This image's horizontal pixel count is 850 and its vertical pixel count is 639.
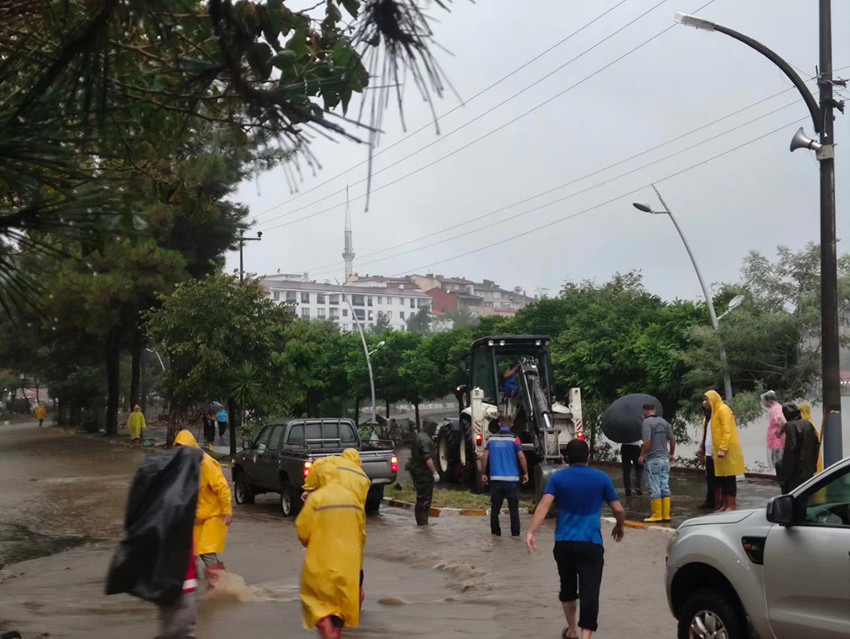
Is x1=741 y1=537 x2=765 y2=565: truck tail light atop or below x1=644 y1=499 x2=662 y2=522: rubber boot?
atop

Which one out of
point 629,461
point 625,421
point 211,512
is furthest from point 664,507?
point 211,512

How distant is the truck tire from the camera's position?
17.8 meters

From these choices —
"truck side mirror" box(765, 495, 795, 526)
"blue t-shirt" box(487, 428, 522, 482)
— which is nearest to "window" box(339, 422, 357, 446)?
"blue t-shirt" box(487, 428, 522, 482)

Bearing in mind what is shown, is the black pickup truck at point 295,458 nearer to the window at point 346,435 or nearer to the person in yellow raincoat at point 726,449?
the window at point 346,435

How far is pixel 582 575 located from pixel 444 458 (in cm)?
1649

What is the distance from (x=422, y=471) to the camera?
51.3 feet

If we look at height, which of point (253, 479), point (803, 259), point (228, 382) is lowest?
point (253, 479)

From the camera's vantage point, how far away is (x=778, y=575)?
19.8 ft

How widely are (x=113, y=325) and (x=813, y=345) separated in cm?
2961

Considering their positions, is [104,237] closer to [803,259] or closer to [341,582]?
[341,582]

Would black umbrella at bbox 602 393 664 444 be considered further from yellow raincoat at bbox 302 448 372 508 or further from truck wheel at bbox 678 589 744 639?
yellow raincoat at bbox 302 448 372 508

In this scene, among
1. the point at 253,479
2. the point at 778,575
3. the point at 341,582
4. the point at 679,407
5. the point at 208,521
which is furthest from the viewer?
the point at 679,407

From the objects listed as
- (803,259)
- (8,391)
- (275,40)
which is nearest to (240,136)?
(275,40)

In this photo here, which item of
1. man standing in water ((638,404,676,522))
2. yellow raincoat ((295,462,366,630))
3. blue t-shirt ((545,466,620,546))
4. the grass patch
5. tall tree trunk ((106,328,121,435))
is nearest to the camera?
yellow raincoat ((295,462,366,630))
